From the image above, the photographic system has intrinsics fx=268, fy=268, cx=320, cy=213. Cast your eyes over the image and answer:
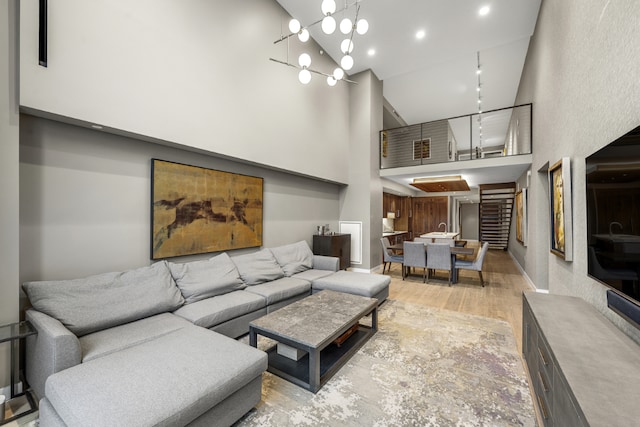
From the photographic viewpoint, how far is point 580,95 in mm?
2541

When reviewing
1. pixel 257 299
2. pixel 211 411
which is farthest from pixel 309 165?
pixel 211 411

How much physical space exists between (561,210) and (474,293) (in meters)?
2.31

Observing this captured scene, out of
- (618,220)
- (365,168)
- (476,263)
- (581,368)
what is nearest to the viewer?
(581,368)

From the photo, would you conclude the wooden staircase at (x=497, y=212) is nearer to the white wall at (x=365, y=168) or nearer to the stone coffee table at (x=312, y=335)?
the white wall at (x=365, y=168)

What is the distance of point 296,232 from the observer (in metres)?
5.44

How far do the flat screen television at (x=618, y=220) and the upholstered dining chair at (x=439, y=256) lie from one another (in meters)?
3.24

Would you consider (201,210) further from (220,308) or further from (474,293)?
(474,293)

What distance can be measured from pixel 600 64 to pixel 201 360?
363 cm

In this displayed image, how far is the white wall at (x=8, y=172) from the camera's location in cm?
200

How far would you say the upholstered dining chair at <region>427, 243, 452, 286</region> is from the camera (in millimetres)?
5180

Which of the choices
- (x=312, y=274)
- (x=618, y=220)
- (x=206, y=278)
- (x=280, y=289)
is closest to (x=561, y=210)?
(x=618, y=220)

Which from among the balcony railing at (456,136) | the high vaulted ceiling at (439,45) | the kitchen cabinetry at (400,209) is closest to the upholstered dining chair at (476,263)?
the high vaulted ceiling at (439,45)

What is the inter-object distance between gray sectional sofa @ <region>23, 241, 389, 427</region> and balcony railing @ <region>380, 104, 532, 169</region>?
5183mm

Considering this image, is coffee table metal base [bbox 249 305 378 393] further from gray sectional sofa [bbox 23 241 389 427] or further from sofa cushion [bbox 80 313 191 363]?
sofa cushion [bbox 80 313 191 363]
